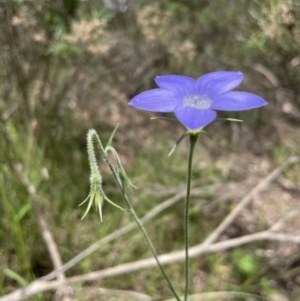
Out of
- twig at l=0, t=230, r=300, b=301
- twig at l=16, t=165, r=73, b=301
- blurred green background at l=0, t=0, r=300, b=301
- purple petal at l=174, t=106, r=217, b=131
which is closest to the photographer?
purple petal at l=174, t=106, r=217, b=131

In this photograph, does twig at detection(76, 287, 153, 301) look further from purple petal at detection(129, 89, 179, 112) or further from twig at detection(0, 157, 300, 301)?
purple petal at detection(129, 89, 179, 112)

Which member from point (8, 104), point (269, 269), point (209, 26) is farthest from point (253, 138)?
point (8, 104)

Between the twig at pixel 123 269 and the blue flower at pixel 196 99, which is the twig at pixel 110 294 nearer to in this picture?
the twig at pixel 123 269

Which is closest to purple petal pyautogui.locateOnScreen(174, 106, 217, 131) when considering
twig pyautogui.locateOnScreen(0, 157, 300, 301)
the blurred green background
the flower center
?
the flower center

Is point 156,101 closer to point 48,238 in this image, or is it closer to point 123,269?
point 123,269

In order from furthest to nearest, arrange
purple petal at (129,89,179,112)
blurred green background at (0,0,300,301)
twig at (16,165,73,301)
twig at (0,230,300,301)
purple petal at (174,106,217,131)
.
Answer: blurred green background at (0,0,300,301)
twig at (16,165,73,301)
twig at (0,230,300,301)
purple petal at (129,89,179,112)
purple petal at (174,106,217,131)

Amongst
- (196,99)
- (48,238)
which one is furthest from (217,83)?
(48,238)

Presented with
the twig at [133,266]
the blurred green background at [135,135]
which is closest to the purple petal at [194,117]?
the blurred green background at [135,135]
